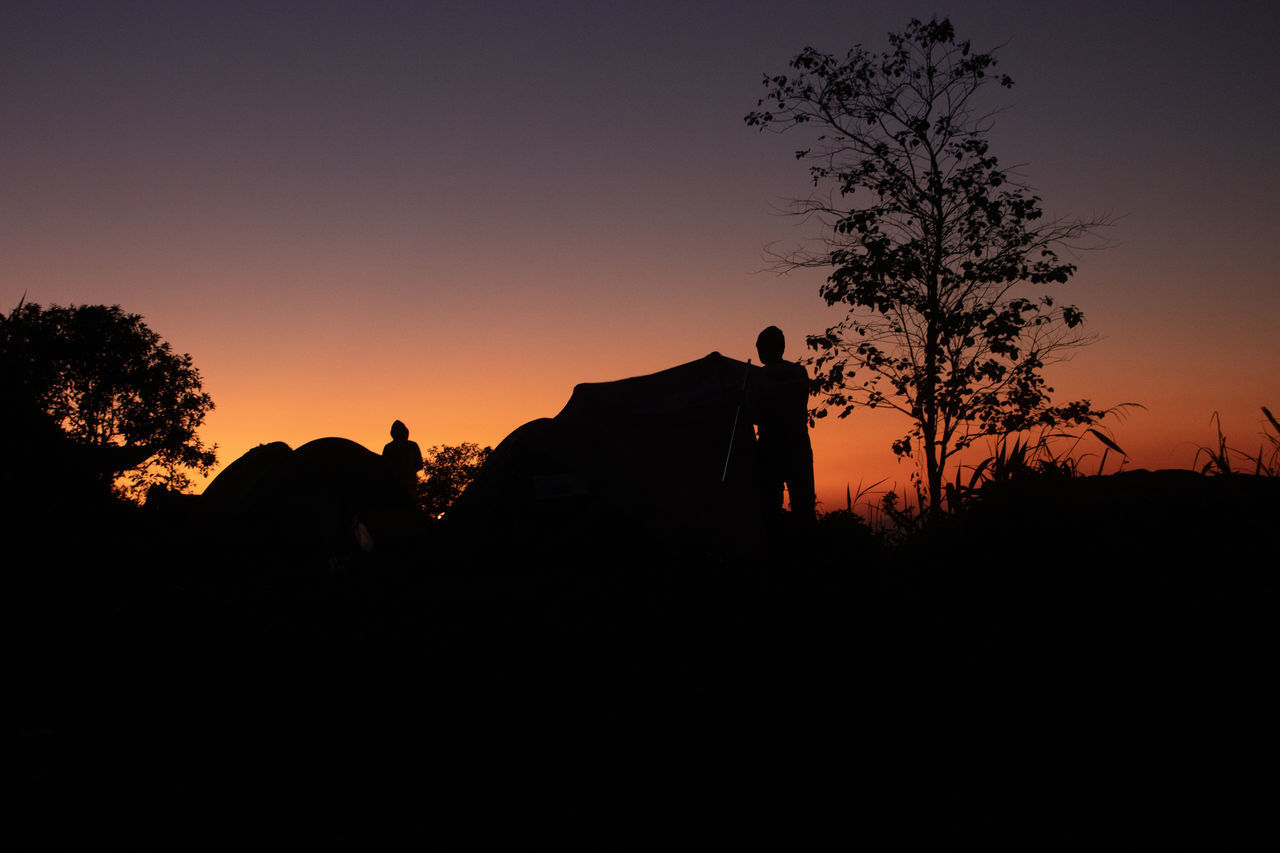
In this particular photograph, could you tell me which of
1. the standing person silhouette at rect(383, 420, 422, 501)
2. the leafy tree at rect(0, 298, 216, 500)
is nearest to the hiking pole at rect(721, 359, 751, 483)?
the standing person silhouette at rect(383, 420, 422, 501)

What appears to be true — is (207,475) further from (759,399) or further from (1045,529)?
(1045,529)

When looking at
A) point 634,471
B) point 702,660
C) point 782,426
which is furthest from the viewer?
point 634,471

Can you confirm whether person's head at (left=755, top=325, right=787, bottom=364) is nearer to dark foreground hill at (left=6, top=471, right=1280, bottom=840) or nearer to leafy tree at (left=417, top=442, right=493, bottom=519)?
dark foreground hill at (left=6, top=471, right=1280, bottom=840)

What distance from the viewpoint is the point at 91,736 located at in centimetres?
Answer: 290

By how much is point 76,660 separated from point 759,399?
17.7ft

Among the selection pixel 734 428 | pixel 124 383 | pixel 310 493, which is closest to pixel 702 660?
pixel 734 428

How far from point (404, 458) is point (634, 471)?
5.46 meters

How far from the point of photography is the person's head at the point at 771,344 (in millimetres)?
7762

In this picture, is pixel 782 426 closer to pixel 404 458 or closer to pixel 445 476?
pixel 404 458

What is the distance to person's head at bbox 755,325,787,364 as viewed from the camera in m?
7.76

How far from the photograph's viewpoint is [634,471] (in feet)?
26.2

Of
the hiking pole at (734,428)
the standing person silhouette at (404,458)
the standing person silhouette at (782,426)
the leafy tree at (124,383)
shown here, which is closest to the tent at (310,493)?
the standing person silhouette at (404,458)

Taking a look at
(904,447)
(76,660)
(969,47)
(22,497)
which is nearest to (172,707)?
(76,660)

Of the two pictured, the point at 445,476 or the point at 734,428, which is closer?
the point at 734,428
